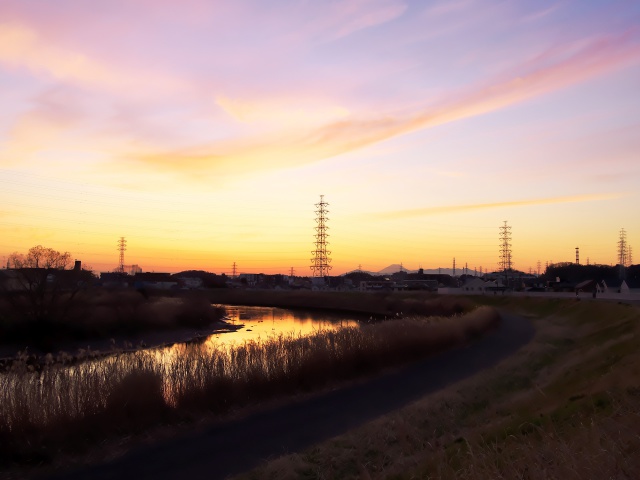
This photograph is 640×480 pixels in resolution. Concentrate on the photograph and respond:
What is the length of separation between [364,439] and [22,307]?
35006 mm

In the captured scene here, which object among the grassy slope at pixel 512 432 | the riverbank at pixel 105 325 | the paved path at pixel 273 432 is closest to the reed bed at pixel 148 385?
the paved path at pixel 273 432

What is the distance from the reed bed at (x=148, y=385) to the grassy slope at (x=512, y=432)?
4.65 m

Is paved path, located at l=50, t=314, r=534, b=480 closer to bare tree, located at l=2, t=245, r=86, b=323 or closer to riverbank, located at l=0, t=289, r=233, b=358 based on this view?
riverbank, located at l=0, t=289, r=233, b=358

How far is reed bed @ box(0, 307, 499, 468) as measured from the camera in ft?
46.4

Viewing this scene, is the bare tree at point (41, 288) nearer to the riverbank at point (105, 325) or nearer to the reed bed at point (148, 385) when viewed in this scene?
the riverbank at point (105, 325)

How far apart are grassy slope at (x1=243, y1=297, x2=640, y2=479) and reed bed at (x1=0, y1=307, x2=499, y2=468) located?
465 centimetres

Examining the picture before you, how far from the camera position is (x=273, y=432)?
16.4 m

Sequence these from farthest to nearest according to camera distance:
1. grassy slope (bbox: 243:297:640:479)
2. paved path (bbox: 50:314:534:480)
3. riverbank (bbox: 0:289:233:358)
Answer: riverbank (bbox: 0:289:233:358) → paved path (bbox: 50:314:534:480) → grassy slope (bbox: 243:297:640:479)

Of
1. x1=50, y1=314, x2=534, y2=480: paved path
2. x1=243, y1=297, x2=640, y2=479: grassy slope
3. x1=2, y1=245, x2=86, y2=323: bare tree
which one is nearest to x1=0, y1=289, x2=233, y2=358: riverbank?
x1=2, y1=245, x2=86, y2=323: bare tree

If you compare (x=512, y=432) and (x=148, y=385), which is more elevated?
(x=148, y=385)

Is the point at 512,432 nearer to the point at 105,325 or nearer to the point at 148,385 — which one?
the point at 148,385

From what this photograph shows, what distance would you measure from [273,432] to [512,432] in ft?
22.9

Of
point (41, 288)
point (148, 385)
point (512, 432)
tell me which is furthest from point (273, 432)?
point (41, 288)

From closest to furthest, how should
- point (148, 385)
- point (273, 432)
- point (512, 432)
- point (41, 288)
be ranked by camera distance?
1. point (512, 432)
2. point (273, 432)
3. point (148, 385)
4. point (41, 288)
